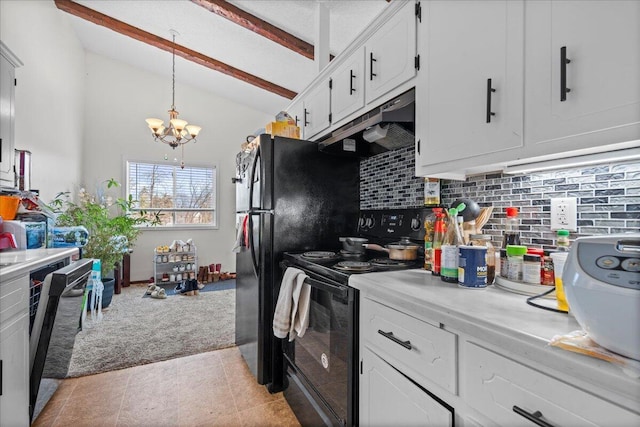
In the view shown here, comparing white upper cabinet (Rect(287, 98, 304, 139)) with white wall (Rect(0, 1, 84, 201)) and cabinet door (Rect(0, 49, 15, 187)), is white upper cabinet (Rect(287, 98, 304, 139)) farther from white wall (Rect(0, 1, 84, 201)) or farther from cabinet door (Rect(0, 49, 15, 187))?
white wall (Rect(0, 1, 84, 201))

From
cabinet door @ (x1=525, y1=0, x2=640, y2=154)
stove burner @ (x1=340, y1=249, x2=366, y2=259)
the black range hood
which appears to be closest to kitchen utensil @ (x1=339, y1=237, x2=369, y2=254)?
stove burner @ (x1=340, y1=249, x2=366, y2=259)

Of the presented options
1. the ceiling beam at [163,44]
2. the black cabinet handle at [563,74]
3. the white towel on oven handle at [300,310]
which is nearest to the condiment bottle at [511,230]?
the black cabinet handle at [563,74]

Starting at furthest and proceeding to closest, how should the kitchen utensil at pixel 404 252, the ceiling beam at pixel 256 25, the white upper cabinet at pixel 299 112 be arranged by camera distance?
the ceiling beam at pixel 256 25, the white upper cabinet at pixel 299 112, the kitchen utensil at pixel 404 252

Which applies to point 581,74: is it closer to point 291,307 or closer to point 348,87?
point 348,87

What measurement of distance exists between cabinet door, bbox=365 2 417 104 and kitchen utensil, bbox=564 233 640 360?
1.06 meters

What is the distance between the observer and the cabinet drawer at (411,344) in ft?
2.60

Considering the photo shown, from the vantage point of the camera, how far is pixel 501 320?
69 cm

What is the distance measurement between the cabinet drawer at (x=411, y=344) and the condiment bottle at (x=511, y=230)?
562mm

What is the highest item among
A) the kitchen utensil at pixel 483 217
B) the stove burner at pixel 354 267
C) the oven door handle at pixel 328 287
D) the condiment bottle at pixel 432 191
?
the condiment bottle at pixel 432 191

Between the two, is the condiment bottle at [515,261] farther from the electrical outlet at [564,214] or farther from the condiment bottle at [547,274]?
the electrical outlet at [564,214]

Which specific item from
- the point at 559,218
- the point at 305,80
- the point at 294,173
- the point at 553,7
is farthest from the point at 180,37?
the point at 559,218

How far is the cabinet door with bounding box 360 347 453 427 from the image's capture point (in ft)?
2.71

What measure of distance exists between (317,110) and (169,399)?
214 cm

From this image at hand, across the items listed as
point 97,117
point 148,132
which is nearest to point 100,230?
point 148,132
